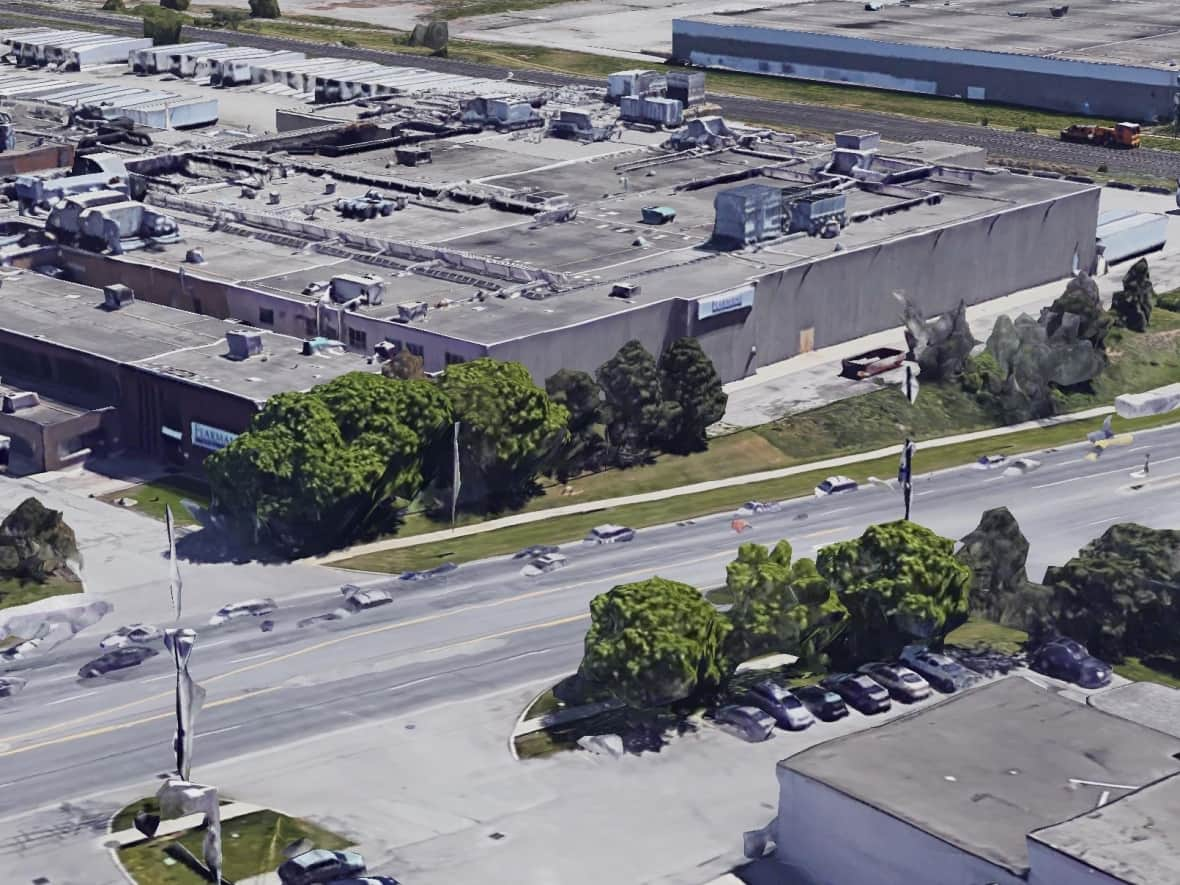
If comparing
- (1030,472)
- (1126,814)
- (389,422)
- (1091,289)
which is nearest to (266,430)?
(389,422)

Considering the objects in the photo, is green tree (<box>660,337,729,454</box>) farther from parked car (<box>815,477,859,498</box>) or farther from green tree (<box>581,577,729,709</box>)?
green tree (<box>581,577,729,709</box>)

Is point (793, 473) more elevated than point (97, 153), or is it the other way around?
point (97, 153)

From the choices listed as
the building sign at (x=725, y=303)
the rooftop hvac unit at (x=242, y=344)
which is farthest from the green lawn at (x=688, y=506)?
the rooftop hvac unit at (x=242, y=344)

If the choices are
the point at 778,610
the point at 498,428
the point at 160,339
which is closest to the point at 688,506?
the point at 498,428

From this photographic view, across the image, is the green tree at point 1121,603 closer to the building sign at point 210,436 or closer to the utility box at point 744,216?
the building sign at point 210,436

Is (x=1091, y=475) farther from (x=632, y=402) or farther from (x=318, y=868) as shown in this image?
(x=318, y=868)

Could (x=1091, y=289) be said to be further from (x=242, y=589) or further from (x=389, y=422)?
(x=242, y=589)
